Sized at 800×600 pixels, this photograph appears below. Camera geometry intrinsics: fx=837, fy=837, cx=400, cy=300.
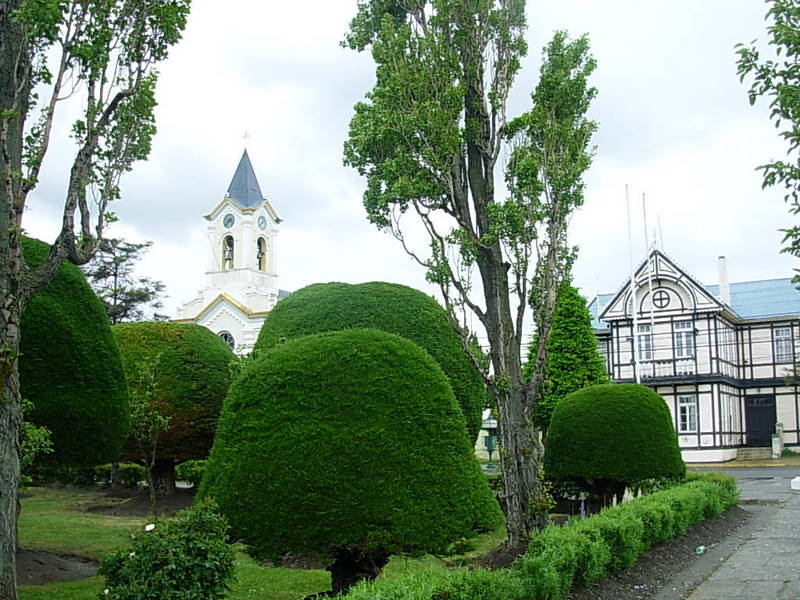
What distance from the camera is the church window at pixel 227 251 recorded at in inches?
1950

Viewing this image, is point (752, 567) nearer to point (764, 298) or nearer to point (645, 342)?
point (645, 342)

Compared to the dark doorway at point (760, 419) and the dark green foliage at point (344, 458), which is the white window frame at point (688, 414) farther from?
the dark green foliage at point (344, 458)

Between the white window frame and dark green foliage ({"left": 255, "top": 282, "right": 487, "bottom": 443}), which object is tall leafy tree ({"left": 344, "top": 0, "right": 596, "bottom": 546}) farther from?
the white window frame

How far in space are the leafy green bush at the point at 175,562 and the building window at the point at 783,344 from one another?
3490cm

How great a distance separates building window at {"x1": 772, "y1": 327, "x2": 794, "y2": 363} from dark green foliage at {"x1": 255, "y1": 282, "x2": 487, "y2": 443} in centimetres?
2609

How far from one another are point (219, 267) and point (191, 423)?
32.5 meters

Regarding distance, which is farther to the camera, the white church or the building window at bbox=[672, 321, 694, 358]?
the white church

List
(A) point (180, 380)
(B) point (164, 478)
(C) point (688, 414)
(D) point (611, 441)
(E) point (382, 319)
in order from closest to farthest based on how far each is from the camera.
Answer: (E) point (382, 319)
(D) point (611, 441)
(A) point (180, 380)
(B) point (164, 478)
(C) point (688, 414)

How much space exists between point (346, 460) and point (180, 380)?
468 inches

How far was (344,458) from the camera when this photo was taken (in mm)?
7383

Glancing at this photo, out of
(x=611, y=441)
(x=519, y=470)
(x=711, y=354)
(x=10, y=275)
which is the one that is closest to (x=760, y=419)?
(x=711, y=354)

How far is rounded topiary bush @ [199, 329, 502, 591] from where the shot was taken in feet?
24.1

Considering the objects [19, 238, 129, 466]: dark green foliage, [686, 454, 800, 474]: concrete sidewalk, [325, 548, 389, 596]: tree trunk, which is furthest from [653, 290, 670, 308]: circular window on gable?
[325, 548, 389, 596]: tree trunk

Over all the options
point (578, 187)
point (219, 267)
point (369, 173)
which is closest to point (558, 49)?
point (578, 187)
